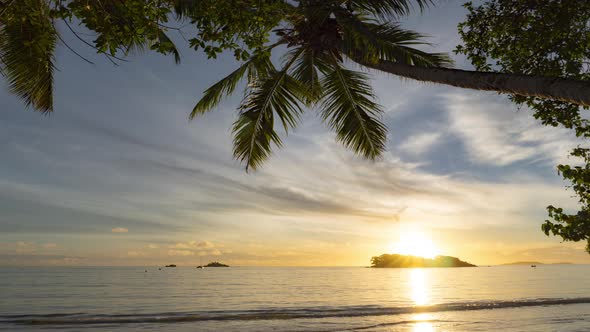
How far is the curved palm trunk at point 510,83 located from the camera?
5.40 meters

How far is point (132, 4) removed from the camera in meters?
5.19

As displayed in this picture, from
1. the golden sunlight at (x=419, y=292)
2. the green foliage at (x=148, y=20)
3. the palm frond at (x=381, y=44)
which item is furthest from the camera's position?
the golden sunlight at (x=419, y=292)

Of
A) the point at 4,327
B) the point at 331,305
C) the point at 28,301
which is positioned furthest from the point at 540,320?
the point at 28,301

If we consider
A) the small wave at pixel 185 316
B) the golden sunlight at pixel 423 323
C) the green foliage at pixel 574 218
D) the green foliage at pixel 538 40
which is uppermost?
the green foliage at pixel 538 40

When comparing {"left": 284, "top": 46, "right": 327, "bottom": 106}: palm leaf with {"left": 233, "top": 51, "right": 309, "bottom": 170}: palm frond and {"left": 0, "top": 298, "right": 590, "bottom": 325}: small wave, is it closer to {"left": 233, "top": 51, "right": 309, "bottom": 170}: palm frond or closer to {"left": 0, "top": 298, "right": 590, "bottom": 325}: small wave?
{"left": 233, "top": 51, "right": 309, "bottom": 170}: palm frond

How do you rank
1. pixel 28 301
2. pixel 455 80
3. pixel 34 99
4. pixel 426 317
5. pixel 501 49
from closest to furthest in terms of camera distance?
pixel 455 80, pixel 501 49, pixel 34 99, pixel 426 317, pixel 28 301

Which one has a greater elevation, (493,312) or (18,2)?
(18,2)

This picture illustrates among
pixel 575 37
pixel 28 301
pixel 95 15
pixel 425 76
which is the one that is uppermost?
pixel 575 37

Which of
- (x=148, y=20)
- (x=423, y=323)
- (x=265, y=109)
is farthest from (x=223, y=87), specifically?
(x=423, y=323)

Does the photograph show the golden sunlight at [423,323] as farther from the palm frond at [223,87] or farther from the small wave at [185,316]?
the palm frond at [223,87]

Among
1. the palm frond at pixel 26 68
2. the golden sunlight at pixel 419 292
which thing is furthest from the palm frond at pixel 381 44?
the golden sunlight at pixel 419 292

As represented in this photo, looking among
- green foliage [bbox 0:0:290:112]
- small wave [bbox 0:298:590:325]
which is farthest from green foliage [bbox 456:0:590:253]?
small wave [bbox 0:298:590:325]

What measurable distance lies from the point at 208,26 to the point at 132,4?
91cm

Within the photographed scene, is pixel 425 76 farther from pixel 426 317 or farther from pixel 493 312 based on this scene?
pixel 493 312
